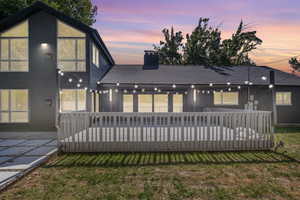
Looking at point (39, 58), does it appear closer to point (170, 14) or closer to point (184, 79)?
point (184, 79)

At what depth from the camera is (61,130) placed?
5.64 metres

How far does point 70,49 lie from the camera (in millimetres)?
9352

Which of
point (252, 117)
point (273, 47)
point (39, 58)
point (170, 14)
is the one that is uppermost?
point (170, 14)

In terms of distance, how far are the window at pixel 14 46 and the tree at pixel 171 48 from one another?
24554 mm

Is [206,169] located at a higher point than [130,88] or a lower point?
lower

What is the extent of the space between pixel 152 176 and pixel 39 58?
29.3 feet

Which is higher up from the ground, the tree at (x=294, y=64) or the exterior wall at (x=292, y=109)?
the tree at (x=294, y=64)

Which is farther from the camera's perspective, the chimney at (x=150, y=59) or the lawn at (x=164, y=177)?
the chimney at (x=150, y=59)

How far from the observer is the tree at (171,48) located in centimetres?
3216

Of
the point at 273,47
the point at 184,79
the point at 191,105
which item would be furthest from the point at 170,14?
the point at 273,47

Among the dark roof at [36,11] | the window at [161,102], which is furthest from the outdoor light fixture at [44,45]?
the window at [161,102]

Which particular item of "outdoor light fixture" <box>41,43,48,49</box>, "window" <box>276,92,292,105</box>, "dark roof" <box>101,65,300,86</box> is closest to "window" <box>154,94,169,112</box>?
"dark roof" <box>101,65,300,86</box>

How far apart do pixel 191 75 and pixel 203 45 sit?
21.1m

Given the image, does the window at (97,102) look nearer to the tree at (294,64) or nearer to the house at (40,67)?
the house at (40,67)
